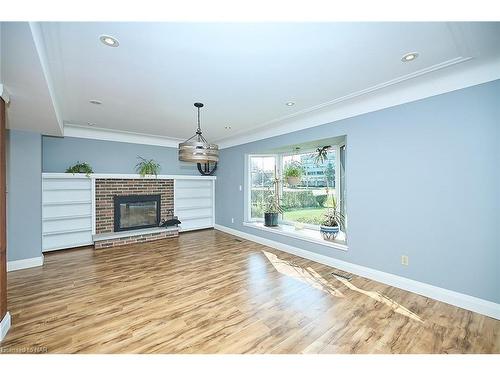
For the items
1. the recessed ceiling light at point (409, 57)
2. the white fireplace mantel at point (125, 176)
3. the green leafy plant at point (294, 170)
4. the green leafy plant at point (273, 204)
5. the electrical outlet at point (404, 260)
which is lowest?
the electrical outlet at point (404, 260)

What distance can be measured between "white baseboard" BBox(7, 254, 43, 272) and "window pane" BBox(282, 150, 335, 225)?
4.63m

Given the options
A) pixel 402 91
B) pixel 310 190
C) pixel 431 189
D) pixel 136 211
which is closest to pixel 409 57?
pixel 402 91

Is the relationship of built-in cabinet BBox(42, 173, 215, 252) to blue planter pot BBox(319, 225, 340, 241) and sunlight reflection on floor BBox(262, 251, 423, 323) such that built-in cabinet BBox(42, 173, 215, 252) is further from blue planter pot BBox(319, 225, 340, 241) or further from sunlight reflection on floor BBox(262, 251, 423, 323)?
blue planter pot BBox(319, 225, 340, 241)

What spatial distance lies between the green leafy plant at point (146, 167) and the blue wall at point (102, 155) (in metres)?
0.09

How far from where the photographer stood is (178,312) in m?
2.28

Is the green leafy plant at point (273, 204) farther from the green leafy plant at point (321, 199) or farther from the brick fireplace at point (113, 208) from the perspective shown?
the brick fireplace at point (113, 208)

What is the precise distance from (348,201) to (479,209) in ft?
4.62

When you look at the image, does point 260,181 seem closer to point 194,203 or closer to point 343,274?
point 194,203

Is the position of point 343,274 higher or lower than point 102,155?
lower

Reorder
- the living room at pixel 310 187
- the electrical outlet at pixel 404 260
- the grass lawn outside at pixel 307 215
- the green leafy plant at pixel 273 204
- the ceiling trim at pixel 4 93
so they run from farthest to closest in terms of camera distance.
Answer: the green leafy plant at pixel 273 204 < the grass lawn outside at pixel 307 215 < the electrical outlet at pixel 404 260 < the ceiling trim at pixel 4 93 < the living room at pixel 310 187

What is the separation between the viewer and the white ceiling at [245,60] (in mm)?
1683

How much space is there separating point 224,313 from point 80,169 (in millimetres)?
4319

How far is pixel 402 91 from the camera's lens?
2.76 meters

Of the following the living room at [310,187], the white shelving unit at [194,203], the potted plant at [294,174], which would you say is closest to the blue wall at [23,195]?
the living room at [310,187]
